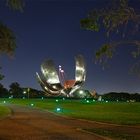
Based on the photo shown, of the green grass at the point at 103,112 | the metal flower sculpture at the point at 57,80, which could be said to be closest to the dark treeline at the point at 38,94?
the metal flower sculpture at the point at 57,80

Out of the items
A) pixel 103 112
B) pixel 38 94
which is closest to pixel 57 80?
pixel 38 94

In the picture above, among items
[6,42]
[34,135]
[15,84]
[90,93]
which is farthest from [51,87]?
[34,135]

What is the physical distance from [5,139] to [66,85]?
410 ft

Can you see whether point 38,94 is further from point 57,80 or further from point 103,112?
point 103,112

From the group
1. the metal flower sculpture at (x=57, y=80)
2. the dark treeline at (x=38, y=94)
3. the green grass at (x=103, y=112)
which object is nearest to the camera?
the green grass at (x=103, y=112)

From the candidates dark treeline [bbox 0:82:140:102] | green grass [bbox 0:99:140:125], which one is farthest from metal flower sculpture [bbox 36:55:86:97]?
green grass [bbox 0:99:140:125]

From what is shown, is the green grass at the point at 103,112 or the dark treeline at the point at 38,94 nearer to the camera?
the green grass at the point at 103,112

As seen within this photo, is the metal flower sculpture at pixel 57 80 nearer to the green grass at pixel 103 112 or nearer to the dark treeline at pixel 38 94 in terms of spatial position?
the dark treeline at pixel 38 94

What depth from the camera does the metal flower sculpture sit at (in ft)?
449

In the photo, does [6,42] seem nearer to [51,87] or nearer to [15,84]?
[51,87]

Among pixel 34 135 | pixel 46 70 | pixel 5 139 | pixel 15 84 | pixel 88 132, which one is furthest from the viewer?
pixel 15 84

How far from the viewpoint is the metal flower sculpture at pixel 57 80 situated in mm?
136875

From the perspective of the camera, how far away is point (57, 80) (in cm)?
14025

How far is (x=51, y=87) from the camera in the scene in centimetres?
13988
